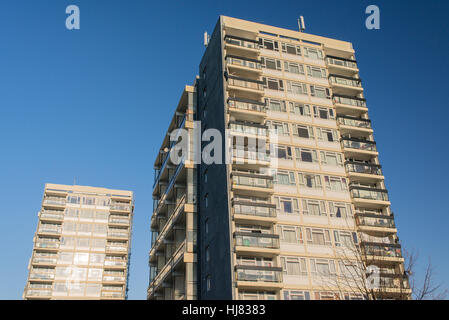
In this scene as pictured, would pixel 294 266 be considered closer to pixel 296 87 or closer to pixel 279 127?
pixel 279 127

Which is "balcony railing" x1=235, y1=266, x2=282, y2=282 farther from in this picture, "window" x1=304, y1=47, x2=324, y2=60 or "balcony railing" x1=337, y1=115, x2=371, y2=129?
"window" x1=304, y1=47, x2=324, y2=60

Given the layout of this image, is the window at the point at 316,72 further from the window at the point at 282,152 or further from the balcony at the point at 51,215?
the balcony at the point at 51,215

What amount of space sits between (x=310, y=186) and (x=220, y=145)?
29.7 feet

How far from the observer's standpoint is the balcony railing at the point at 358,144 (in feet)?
150

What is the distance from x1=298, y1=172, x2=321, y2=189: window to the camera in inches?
1662

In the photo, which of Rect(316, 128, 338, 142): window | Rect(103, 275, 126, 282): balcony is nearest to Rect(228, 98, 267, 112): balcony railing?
Rect(316, 128, 338, 142): window

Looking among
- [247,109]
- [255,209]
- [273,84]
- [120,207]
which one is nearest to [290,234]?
[255,209]

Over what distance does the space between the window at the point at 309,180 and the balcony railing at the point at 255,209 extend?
4700 mm

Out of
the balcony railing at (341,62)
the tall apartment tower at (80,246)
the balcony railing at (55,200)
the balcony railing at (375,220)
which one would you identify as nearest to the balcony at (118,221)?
the tall apartment tower at (80,246)

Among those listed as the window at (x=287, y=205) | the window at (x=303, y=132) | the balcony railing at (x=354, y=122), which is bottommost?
the window at (x=287, y=205)

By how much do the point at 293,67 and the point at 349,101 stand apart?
22.7ft

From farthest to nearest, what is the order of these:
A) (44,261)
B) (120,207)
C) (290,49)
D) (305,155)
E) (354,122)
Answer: (120,207), (44,261), (290,49), (354,122), (305,155)

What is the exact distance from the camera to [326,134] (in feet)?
151

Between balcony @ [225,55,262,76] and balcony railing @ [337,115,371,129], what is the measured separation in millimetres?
9676
